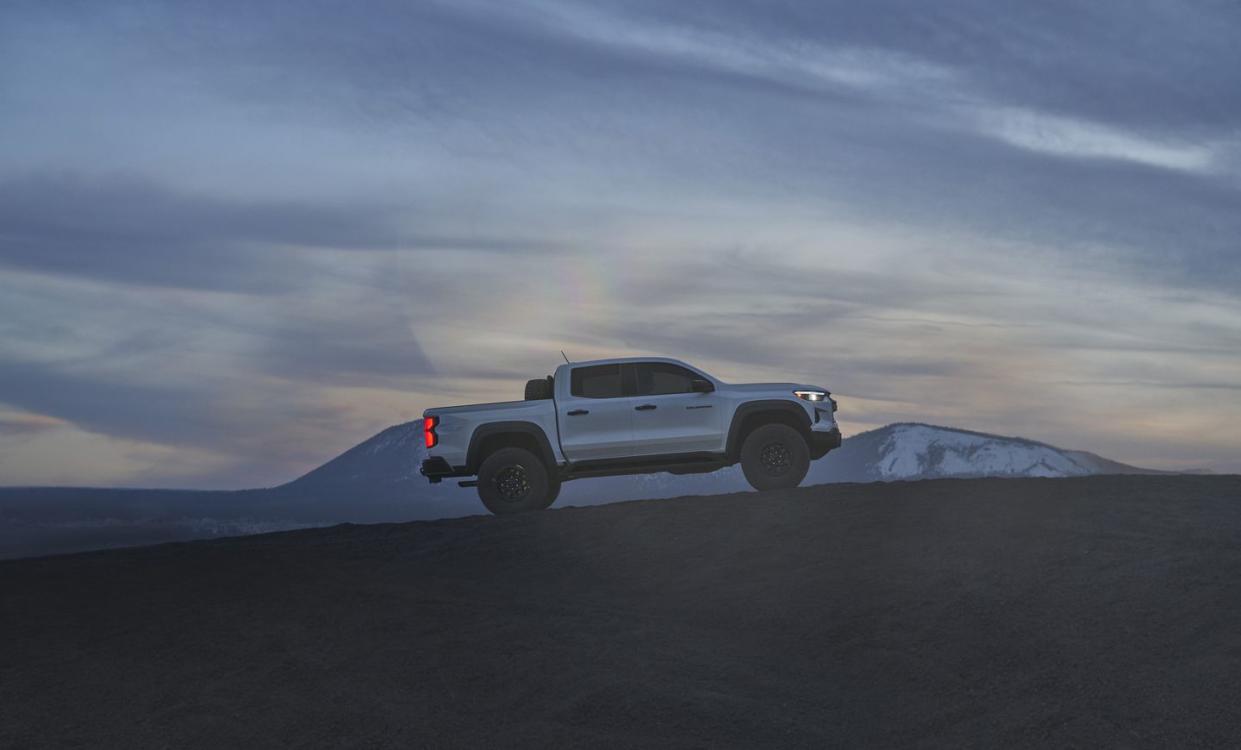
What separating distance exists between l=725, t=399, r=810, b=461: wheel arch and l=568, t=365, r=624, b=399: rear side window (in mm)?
1955

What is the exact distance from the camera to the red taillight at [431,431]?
18.5 m

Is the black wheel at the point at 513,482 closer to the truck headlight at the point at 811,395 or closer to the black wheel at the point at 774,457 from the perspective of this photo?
the black wheel at the point at 774,457

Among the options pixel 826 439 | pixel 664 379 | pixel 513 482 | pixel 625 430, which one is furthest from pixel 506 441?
pixel 826 439

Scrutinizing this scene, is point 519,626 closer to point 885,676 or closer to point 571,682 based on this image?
point 571,682

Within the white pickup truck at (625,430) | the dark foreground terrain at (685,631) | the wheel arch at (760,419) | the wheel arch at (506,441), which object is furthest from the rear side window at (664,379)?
the dark foreground terrain at (685,631)

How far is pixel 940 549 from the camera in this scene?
14875 mm

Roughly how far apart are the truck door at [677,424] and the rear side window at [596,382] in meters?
0.51

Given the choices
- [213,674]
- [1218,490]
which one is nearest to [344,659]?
[213,674]

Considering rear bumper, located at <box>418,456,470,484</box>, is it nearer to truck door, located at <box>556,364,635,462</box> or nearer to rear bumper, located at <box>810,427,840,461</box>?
truck door, located at <box>556,364,635,462</box>

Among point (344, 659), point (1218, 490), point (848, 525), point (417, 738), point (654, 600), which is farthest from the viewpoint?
point (1218, 490)

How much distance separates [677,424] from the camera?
18.4 meters

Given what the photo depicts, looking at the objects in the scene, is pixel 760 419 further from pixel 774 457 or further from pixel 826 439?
pixel 826 439

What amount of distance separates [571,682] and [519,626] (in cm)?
191

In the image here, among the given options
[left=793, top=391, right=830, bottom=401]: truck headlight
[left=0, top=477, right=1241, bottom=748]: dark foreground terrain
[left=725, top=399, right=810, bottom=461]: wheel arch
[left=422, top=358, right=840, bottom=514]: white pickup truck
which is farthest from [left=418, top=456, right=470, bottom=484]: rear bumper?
[left=793, top=391, right=830, bottom=401]: truck headlight
